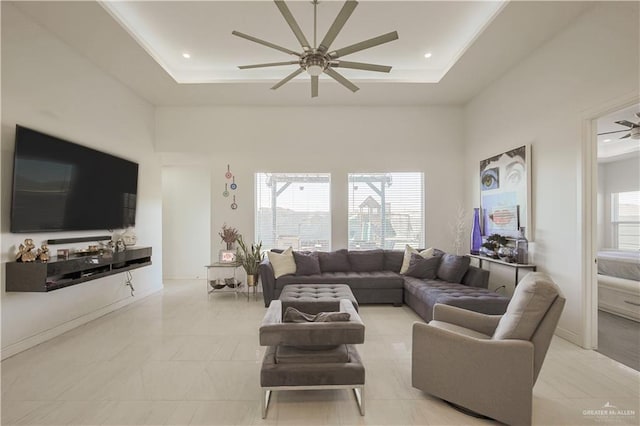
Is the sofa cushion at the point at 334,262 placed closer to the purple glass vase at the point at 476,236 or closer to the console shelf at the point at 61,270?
the purple glass vase at the point at 476,236

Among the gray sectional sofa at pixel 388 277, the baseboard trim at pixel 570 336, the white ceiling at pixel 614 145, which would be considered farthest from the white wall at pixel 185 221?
the white ceiling at pixel 614 145

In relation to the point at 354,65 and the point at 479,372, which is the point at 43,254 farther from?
the point at 479,372

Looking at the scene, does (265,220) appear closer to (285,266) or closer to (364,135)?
(285,266)

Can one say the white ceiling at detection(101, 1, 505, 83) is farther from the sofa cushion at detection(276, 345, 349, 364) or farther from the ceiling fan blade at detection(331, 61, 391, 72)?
the sofa cushion at detection(276, 345, 349, 364)

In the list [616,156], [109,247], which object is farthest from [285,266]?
[616,156]

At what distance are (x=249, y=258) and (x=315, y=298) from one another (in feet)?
6.65

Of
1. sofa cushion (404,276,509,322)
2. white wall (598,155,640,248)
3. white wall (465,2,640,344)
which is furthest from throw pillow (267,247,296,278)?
white wall (598,155,640,248)

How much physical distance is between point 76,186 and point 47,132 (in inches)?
26.7

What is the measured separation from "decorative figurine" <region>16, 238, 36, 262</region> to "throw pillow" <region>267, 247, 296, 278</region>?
277 cm

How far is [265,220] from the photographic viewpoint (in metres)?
5.53

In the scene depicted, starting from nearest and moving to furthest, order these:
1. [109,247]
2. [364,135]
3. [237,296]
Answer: [109,247]
[237,296]
[364,135]

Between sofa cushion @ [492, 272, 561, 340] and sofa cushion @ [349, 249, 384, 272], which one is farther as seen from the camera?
sofa cushion @ [349, 249, 384, 272]

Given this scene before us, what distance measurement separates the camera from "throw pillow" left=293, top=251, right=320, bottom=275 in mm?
4586

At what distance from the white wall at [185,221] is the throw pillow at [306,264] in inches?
113
